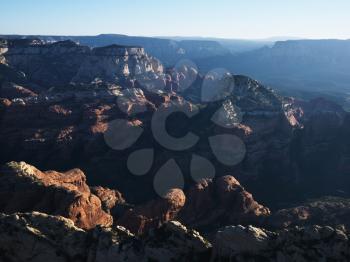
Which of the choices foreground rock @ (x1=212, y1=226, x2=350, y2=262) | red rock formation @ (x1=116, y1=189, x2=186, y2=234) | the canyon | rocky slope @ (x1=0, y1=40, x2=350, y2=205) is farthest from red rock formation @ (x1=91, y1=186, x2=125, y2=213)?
foreground rock @ (x1=212, y1=226, x2=350, y2=262)

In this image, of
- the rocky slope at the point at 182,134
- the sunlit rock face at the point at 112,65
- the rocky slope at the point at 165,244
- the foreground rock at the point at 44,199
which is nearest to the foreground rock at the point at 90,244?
the rocky slope at the point at 165,244

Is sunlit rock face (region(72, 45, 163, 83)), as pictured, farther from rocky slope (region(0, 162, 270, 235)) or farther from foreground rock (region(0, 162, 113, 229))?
foreground rock (region(0, 162, 113, 229))

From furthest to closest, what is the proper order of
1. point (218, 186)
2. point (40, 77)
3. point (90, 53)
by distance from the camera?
point (90, 53), point (40, 77), point (218, 186)

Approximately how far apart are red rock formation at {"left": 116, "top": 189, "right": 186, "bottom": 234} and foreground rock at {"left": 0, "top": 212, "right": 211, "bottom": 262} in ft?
69.3

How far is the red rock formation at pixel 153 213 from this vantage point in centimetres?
5151

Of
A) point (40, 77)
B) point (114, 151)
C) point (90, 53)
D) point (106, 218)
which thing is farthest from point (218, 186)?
point (90, 53)

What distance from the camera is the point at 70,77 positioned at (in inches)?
6476

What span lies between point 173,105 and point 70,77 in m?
74.1

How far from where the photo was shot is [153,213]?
176ft

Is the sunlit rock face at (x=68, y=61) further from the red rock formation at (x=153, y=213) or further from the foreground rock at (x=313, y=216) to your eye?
the foreground rock at (x=313, y=216)

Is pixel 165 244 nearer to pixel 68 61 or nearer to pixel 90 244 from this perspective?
pixel 90 244

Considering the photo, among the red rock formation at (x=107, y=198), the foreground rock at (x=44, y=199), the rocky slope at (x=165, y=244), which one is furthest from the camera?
the red rock formation at (x=107, y=198)

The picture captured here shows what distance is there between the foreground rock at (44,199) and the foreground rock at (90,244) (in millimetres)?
17157

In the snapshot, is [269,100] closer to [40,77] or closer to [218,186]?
[218,186]
